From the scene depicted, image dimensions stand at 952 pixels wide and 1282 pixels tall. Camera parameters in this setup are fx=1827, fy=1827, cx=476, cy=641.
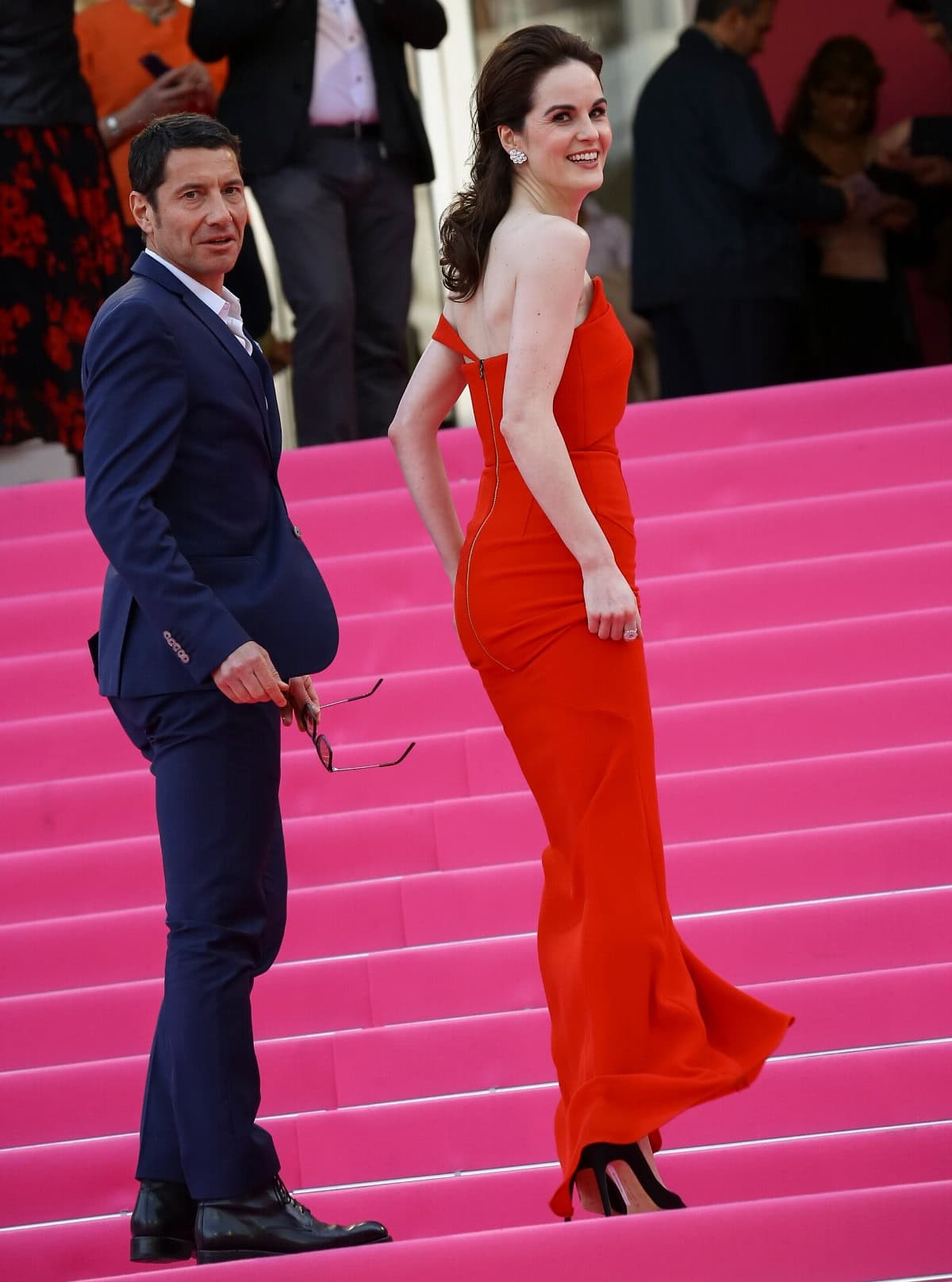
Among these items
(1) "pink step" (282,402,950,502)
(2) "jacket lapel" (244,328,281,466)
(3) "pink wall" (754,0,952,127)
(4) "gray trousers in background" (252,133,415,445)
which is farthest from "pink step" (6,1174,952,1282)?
(3) "pink wall" (754,0,952,127)

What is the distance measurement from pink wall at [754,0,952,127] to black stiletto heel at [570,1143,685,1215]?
6954 millimetres

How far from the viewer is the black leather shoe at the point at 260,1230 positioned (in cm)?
250

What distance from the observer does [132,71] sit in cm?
611

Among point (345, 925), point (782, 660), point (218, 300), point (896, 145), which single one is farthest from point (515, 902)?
point (896, 145)

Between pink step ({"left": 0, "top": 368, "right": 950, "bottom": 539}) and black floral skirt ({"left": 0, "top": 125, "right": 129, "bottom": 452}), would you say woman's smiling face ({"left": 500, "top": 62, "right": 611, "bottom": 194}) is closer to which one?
pink step ({"left": 0, "top": 368, "right": 950, "bottom": 539})

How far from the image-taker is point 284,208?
5.41m

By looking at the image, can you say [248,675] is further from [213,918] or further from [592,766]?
[592,766]

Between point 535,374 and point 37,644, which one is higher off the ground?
point 535,374

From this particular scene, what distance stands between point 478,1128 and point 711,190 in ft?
12.4

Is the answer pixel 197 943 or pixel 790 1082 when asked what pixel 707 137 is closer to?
pixel 790 1082

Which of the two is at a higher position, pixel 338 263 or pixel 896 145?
pixel 896 145

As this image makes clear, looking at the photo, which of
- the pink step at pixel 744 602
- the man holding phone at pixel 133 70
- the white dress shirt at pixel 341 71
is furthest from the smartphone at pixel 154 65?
the pink step at pixel 744 602

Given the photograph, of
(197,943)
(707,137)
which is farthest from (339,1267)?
(707,137)

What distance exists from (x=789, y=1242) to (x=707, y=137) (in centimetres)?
434
